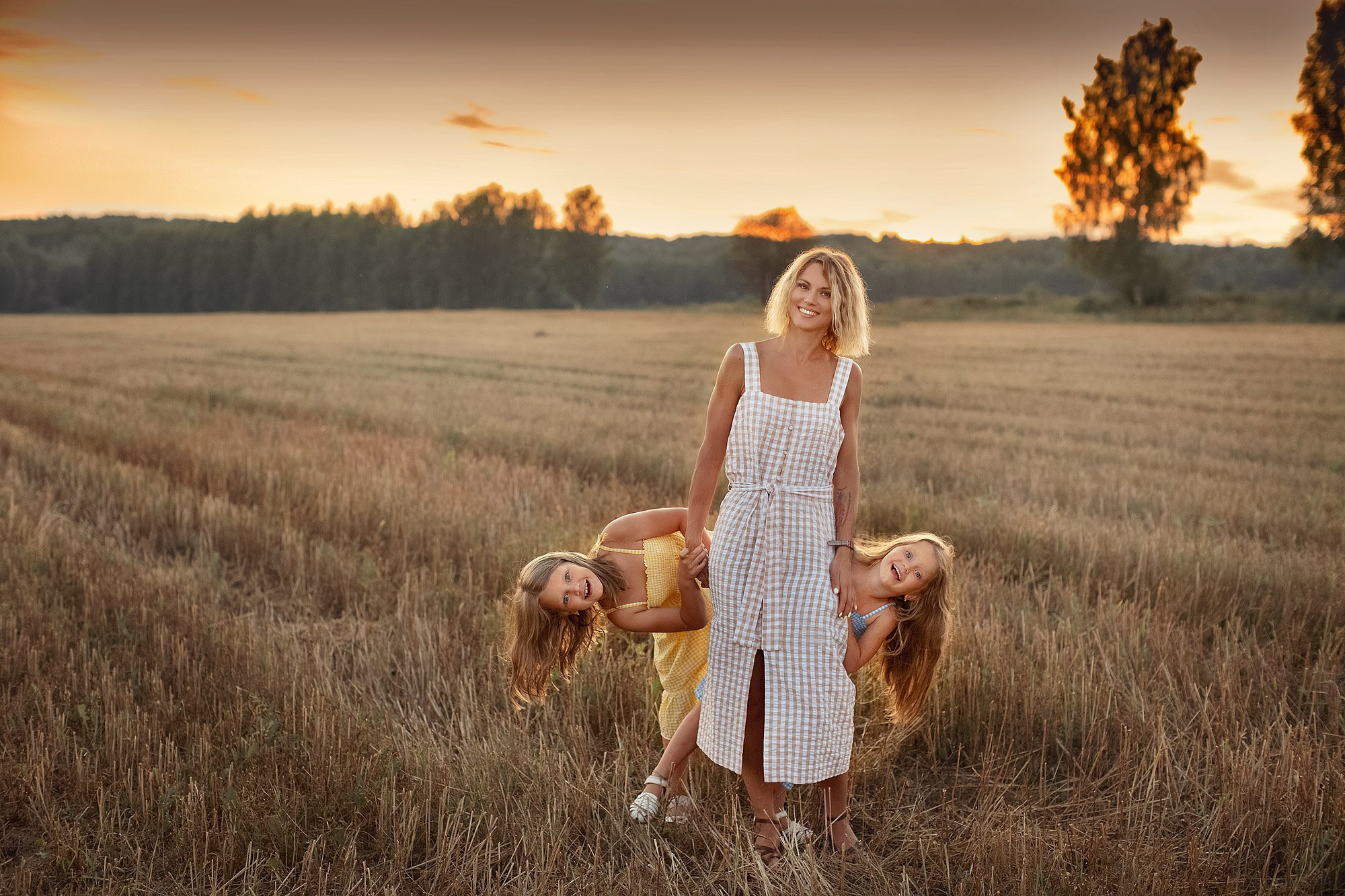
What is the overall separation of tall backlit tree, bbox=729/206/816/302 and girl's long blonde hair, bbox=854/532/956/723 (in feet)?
177

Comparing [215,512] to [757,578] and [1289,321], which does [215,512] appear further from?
[1289,321]

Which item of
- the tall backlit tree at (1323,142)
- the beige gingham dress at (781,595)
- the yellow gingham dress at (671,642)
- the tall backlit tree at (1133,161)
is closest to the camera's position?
the beige gingham dress at (781,595)

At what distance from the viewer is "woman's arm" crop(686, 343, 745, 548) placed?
305 centimetres

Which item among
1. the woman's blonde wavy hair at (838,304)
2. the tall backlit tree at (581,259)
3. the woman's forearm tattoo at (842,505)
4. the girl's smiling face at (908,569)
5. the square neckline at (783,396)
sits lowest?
the girl's smiling face at (908,569)

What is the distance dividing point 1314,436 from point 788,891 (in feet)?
39.9

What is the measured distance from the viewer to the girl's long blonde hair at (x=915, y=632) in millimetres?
3080

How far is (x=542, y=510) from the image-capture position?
7176mm

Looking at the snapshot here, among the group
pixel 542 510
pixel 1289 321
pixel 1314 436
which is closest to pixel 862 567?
pixel 542 510

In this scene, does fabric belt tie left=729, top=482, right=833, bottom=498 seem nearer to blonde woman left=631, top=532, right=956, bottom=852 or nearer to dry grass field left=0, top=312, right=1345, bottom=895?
blonde woman left=631, top=532, right=956, bottom=852

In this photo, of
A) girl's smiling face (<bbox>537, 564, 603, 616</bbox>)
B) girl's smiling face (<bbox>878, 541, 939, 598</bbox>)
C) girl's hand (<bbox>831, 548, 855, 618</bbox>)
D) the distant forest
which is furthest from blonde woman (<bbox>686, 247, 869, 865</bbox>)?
the distant forest

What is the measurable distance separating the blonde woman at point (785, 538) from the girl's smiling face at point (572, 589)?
1.16ft

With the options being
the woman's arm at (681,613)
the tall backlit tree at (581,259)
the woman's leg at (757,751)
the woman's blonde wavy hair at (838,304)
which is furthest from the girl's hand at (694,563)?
the tall backlit tree at (581,259)

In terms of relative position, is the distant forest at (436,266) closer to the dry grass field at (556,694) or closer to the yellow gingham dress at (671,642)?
the dry grass field at (556,694)

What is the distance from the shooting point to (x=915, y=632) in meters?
3.21
